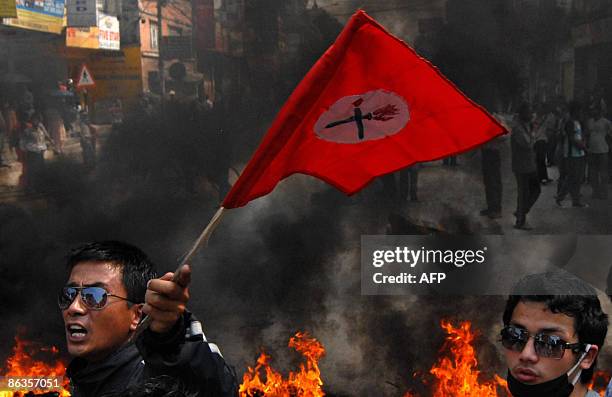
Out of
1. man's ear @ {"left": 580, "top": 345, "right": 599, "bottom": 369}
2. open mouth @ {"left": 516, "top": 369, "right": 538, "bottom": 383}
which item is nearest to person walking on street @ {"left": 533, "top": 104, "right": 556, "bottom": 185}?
man's ear @ {"left": 580, "top": 345, "right": 599, "bottom": 369}

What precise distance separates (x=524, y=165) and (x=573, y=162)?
35 cm

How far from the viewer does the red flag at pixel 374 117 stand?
9.29 feet

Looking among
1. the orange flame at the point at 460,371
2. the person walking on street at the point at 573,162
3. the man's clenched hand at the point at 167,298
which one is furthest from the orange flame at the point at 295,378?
the man's clenched hand at the point at 167,298

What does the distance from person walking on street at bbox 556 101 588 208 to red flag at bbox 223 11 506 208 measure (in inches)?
134

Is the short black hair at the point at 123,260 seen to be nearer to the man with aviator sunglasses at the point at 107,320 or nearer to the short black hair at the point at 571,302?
the man with aviator sunglasses at the point at 107,320

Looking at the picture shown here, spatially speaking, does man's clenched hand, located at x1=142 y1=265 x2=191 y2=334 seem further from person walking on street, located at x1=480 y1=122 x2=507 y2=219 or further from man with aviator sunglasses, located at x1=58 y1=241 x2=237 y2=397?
person walking on street, located at x1=480 y1=122 x2=507 y2=219

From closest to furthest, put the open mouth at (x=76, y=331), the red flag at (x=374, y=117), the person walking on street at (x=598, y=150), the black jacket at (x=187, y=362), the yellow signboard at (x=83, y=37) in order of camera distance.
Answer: the black jacket at (x=187, y=362), the open mouth at (x=76, y=331), the red flag at (x=374, y=117), the person walking on street at (x=598, y=150), the yellow signboard at (x=83, y=37)

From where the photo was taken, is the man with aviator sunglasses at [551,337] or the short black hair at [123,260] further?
the short black hair at [123,260]

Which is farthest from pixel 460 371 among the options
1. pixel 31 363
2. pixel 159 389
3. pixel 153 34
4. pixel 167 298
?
pixel 159 389

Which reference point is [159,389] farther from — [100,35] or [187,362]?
[100,35]

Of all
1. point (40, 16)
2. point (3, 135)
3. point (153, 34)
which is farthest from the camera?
point (3, 135)

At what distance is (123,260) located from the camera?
2834 millimetres

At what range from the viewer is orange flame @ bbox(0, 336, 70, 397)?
6297 millimetres

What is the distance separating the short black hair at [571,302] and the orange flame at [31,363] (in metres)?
4.46
